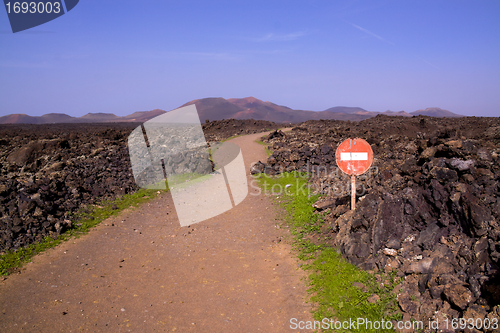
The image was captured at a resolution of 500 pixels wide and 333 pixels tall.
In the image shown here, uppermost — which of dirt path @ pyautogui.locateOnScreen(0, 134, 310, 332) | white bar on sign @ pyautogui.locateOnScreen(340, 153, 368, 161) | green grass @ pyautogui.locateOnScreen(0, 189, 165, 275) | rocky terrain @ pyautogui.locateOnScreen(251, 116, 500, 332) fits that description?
white bar on sign @ pyautogui.locateOnScreen(340, 153, 368, 161)

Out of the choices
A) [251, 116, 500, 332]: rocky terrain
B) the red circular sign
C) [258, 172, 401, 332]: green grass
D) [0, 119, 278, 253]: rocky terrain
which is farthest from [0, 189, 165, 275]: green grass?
the red circular sign

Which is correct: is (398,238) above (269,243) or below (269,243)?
above

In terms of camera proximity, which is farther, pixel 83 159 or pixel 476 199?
pixel 83 159

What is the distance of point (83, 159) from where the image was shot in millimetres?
16516

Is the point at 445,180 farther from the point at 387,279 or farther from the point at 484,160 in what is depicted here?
the point at 387,279

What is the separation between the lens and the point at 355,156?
7.49m

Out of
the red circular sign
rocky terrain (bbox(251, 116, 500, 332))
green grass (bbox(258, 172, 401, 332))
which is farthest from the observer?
the red circular sign

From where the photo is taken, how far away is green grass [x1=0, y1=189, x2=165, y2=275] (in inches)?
296

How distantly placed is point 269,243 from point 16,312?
19.6 feet

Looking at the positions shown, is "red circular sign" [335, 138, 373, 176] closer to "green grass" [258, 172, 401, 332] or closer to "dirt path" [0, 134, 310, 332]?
"green grass" [258, 172, 401, 332]

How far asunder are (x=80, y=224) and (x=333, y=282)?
8.40 m

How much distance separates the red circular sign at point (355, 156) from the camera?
7.46 metres

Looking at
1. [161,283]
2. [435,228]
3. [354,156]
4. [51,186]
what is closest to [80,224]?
[51,186]

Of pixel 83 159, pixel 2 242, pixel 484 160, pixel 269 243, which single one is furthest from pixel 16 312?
pixel 83 159
